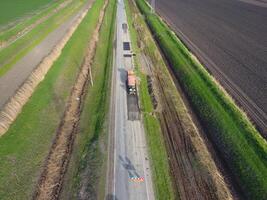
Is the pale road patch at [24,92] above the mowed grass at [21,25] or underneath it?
above

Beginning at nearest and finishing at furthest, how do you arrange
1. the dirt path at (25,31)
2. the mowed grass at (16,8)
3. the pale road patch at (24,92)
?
the pale road patch at (24,92)
the dirt path at (25,31)
the mowed grass at (16,8)

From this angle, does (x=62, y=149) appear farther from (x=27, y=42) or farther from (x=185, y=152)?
(x=27, y=42)

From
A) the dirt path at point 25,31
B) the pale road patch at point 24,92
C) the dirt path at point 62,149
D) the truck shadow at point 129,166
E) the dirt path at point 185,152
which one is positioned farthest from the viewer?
the dirt path at point 25,31

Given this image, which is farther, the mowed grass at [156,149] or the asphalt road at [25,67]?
the asphalt road at [25,67]

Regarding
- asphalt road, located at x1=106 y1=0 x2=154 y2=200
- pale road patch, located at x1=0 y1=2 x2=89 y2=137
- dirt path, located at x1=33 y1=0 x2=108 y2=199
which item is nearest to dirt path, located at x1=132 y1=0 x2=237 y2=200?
asphalt road, located at x1=106 y1=0 x2=154 y2=200

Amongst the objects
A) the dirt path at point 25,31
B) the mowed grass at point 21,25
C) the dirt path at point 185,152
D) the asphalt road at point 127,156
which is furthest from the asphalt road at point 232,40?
the mowed grass at point 21,25

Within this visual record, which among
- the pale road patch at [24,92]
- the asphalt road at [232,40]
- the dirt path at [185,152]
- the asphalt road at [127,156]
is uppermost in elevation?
the pale road patch at [24,92]

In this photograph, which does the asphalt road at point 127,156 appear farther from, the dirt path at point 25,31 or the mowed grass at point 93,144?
the dirt path at point 25,31
